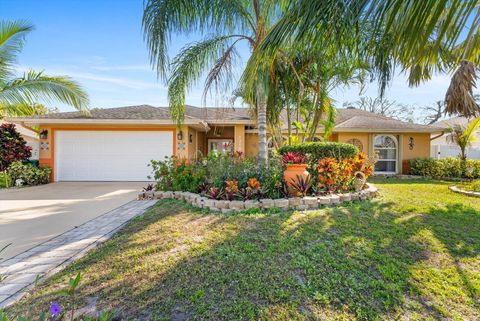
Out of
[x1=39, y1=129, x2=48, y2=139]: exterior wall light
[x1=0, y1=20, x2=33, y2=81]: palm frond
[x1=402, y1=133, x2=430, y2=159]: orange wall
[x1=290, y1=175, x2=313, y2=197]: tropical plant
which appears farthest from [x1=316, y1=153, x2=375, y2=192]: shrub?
[x1=39, y1=129, x2=48, y2=139]: exterior wall light

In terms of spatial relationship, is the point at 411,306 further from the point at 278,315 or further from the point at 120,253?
the point at 120,253

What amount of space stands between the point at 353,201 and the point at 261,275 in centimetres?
423

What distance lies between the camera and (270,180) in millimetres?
5828

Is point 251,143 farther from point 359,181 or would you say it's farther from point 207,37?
point 207,37

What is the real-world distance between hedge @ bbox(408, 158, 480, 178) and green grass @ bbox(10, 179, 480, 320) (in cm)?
1016

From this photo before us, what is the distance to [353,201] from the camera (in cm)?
602

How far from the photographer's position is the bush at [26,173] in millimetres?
10164

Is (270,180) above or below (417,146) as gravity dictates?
below

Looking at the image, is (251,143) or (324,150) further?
(251,143)

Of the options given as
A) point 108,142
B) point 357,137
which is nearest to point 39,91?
point 108,142

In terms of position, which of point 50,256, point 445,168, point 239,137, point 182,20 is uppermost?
point 182,20

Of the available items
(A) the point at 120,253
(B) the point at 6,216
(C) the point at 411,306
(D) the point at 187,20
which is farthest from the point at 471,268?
(B) the point at 6,216

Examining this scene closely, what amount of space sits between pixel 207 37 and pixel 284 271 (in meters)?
5.99

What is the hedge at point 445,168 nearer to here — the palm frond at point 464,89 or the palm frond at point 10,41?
the palm frond at point 464,89
